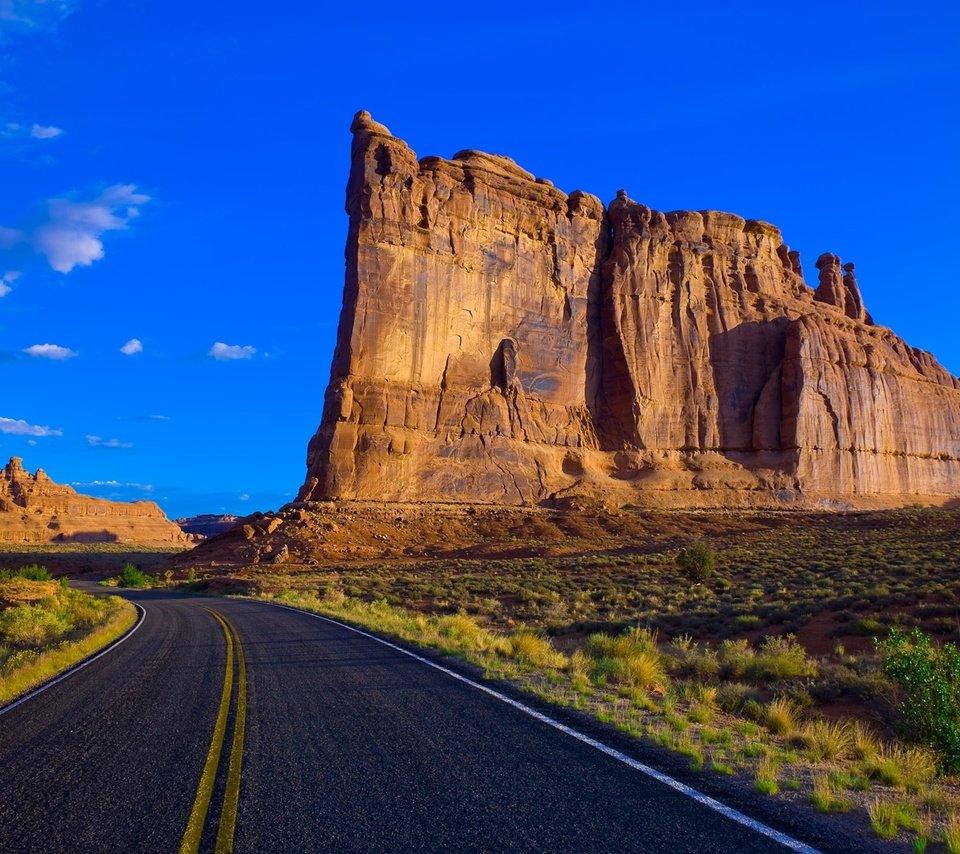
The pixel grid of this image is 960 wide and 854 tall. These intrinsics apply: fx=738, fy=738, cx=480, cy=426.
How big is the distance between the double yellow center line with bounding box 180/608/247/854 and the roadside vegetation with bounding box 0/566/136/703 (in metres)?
3.41

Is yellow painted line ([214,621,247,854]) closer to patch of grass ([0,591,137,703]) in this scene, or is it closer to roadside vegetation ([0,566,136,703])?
patch of grass ([0,591,137,703])

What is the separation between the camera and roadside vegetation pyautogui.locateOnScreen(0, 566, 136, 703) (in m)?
11.2

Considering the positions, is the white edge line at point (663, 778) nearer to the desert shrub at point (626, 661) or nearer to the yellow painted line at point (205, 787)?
the desert shrub at point (626, 661)

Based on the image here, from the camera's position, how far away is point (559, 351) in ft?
234

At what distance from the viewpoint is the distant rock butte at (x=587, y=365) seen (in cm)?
6100

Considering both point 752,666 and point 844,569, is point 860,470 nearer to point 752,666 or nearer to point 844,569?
point 844,569

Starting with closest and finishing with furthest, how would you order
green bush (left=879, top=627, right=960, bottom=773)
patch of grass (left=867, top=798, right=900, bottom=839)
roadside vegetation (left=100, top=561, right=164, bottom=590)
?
patch of grass (left=867, top=798, right=900, bottom=839), green bush (left=879, top=627, right=960, bottom=773), roadside vegetation (left=100, top=561, right=164, bottom=590)

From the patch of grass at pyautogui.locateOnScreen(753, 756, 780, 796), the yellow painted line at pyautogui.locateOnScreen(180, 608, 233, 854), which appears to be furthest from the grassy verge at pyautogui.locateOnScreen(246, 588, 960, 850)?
the yellow painted line at pyautogui.locateOnScreen(180, 608, 233, 854)

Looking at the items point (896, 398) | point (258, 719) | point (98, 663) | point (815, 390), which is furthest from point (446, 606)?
point (896, 398)

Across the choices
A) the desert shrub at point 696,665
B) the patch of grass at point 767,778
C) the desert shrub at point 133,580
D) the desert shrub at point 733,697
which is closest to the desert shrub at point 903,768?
the patch of grass at point 767,778

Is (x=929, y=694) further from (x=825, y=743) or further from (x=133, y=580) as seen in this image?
(x=133, y=580)

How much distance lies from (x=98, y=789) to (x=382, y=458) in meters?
53.4

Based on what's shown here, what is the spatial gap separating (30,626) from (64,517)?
323 ft

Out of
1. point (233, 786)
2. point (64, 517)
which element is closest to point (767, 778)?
point (233, 786)
